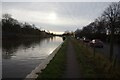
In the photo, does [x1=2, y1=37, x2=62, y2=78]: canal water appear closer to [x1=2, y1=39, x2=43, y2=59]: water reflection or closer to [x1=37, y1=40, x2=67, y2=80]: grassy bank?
[x1=2, y1=39, x2=43, y2=59]: water reflection

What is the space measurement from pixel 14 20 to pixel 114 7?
60590mm

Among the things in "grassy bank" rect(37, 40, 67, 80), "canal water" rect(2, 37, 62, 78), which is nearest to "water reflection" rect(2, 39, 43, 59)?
"canal water" rect(2, 37, 62, 78)

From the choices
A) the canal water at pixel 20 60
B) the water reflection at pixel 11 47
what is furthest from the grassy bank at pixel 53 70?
the water reflection at pixel 11 47

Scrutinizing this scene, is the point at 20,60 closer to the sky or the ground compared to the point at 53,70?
closer to the ground

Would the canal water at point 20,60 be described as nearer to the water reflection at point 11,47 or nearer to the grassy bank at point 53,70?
the water reflection at point 11,47

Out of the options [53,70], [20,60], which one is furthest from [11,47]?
[53,70]

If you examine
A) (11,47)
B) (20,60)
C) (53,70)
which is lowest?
(20,60)

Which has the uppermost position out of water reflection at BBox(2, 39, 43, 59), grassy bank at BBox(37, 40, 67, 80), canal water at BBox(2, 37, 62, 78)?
grassy bank at BBox(37, 40, 67, 80)

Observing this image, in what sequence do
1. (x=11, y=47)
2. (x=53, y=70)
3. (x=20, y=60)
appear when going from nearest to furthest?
→ 1. (x=53, y=70)
2. (x=20, y=60)
3. (x=11, y=47)

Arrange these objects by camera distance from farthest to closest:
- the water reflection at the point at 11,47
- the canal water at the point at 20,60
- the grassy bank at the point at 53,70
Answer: the water reflection at the point at 11,47 → the canal water at the point at 20,60 → the grassy bank at the point at 53,70

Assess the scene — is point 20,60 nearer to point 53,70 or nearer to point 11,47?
point 53,70

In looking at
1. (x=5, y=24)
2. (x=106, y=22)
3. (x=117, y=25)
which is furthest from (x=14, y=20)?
(x=117, y=25)

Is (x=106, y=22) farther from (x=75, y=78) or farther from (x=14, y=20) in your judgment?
(x=75, y=78)

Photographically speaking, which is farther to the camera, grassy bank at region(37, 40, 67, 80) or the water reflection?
the water reflection
